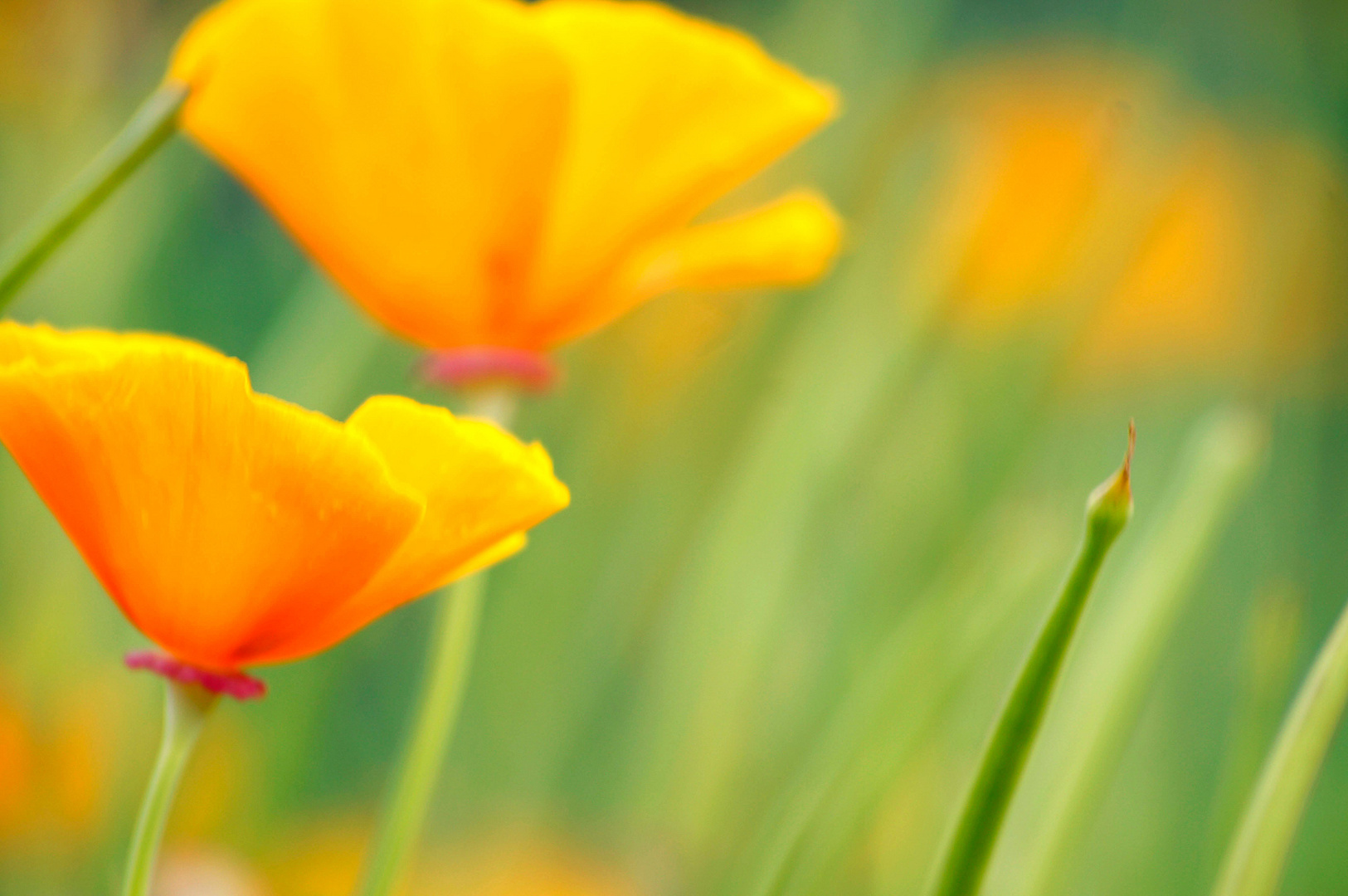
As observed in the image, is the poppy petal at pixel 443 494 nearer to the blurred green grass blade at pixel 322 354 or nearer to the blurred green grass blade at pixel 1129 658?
the blurred green grass blade at pixel 1129 658

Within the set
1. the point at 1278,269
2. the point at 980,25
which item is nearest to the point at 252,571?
the point at 1278,269

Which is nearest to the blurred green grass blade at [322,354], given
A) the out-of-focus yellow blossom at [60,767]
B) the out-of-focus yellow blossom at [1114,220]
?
the out-of-focus yellow blossom at [60,767]

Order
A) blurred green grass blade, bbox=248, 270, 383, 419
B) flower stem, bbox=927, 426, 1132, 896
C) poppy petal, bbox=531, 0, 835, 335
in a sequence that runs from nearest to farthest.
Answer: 1. flower stem, bbox=927, 426, 1132, 896
2. poppy petal, bbox=531, 0, 835, 335
3. blurred green grass blade, bbox=248, 270, 383, 419

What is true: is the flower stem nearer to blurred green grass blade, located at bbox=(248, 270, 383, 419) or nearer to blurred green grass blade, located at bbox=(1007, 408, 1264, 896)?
blurred green grass blade, located at bbox=(1007, 408, 1264, 896)

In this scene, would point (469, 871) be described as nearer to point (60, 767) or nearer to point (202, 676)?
point (60, 767)

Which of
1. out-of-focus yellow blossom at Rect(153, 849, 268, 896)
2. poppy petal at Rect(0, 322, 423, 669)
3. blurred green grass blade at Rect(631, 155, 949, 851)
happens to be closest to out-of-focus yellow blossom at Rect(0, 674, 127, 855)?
out-of-focus yellow blossom at Rect(153, 849, 268, 896)

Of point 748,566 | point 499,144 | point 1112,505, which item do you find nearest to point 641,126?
point 499,144
